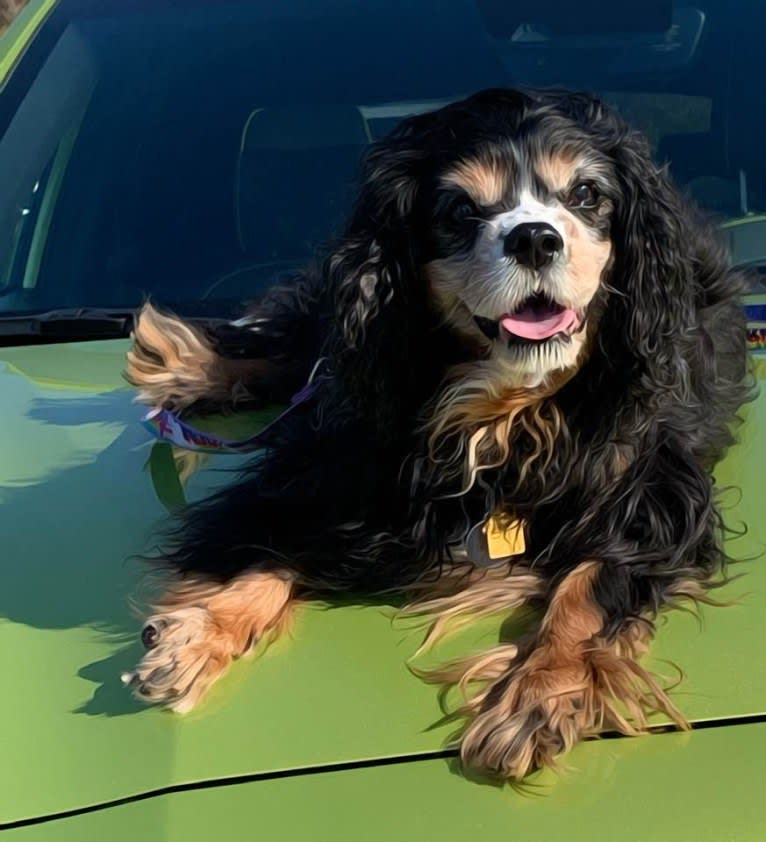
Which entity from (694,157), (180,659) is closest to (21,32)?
(694,157)

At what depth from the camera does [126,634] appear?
7.85 ft

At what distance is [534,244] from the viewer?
2395mm

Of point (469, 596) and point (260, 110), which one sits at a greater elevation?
point (260, 110)

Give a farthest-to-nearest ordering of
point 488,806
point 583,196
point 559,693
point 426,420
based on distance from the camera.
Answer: point 426,420 < point 583,196 < point 559,693 < point 488,806

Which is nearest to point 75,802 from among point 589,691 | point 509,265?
point 589,691

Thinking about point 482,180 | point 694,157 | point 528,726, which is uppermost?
point 482,180

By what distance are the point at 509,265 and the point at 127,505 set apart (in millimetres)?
838

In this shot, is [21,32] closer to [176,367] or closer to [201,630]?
[176,367]

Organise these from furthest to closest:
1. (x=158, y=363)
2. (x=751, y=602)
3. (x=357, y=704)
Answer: (x=158, y=363)
(x=751, y=602)
(x=357, y=704)

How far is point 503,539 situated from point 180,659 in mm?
687

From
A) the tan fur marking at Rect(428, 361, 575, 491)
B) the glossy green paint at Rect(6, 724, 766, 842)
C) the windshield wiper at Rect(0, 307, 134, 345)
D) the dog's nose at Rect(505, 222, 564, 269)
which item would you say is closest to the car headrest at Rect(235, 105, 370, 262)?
the windshield wiper at Rect(0, 307, 134, 345)

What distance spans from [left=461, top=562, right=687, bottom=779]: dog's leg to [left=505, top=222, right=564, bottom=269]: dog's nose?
0.53 m

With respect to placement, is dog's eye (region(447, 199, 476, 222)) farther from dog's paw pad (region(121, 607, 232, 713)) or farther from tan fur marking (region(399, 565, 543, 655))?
dog's paw pad (region(121, 607, 232, 713))

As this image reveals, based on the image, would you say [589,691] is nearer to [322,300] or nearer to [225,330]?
[322,300]
